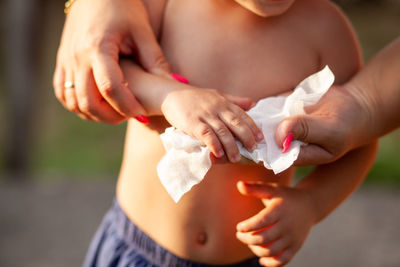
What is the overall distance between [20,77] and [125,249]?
2.14 meters

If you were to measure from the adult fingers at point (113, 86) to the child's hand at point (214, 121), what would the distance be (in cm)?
8

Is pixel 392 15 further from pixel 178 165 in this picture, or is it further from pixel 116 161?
pixel 178 165

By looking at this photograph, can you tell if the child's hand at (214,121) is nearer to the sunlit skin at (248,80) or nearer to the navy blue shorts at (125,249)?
the sunlit skin at (248,80)

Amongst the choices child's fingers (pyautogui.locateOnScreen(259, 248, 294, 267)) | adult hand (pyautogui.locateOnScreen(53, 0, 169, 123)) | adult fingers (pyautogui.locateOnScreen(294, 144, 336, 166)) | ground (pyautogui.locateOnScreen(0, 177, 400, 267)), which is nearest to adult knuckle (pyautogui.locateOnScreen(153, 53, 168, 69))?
adult hand (pyautogui.locateOnScreen(53, 0, 169, 123))

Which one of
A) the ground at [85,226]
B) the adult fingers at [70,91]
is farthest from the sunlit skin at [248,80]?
the ground at [85,226]

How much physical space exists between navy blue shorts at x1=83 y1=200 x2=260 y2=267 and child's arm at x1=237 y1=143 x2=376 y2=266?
147 mm

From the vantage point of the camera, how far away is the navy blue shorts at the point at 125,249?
1.08 metres

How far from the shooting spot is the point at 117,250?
1.16 metres

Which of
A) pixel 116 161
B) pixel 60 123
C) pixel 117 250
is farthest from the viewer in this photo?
pixel 60 123

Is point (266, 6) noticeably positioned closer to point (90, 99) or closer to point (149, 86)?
point (149, 86)

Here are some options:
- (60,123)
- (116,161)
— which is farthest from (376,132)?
(60,123)

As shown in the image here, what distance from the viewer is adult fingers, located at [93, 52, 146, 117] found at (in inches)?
34.9

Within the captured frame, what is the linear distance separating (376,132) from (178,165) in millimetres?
392

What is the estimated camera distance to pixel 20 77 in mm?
2992
